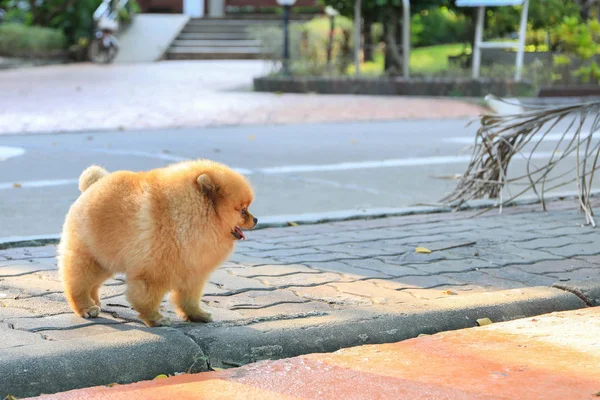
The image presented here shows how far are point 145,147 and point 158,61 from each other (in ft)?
48.0

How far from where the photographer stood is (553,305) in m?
4.54

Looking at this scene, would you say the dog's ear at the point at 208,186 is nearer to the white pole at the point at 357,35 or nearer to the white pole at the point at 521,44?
the white pole at the point at 521,44

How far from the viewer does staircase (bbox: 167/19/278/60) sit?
26.2 meters

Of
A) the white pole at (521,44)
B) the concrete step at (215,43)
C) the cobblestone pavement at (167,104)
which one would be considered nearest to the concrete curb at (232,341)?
the cobblestone pavement at (167,104)

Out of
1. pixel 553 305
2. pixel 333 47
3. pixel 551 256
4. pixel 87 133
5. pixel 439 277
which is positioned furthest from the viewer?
pixel 333 47

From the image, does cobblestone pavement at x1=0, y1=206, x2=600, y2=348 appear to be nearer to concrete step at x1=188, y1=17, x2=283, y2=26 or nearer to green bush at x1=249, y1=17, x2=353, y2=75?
green bush at x1=249, y1=17, x2=353, y2=75

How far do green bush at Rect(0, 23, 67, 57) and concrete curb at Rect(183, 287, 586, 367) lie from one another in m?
22.4

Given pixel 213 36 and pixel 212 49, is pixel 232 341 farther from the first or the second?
pixel 213 36

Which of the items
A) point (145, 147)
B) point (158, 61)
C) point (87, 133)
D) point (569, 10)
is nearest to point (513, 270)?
point (145, 147)

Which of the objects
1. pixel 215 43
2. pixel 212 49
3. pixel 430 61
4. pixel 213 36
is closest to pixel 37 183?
pixel 430 61

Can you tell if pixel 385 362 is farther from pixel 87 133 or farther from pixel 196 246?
pixel 87 133

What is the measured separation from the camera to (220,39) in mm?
27641

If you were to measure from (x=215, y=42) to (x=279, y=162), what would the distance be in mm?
17858

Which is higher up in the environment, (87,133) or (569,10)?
(569,10)
